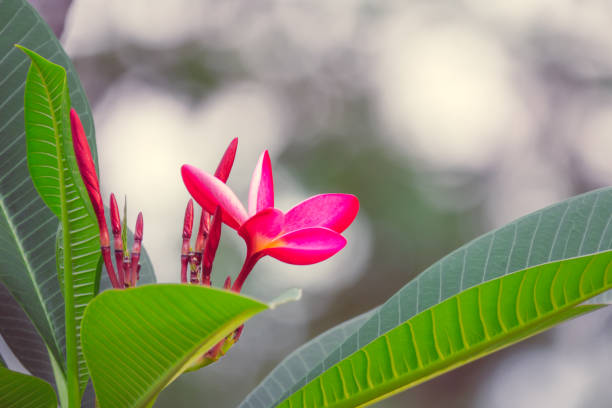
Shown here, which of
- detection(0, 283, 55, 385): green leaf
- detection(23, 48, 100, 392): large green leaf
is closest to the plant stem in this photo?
detection(23, 48, 100, 392): large green leaf

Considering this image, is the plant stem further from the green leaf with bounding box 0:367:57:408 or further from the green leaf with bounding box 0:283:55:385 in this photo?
the green leaf with bounding box 0:283:55:385

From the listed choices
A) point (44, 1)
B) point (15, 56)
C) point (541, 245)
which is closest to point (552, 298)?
point (541, 245)

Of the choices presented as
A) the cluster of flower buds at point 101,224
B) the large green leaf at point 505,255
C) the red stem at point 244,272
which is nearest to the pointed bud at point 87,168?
the cluster of flower buds at point 101,224

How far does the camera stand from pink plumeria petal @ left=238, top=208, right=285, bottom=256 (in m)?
0.45

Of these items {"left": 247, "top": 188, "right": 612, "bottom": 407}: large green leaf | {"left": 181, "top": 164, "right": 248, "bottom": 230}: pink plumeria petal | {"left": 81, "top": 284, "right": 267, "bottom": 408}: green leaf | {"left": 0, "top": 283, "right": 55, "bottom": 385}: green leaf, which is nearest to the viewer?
{"left": 81, "top": 284, "right": 267, "bottom": 408}: green leaf

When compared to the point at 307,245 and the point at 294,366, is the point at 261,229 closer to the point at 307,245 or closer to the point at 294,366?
the point at 307,245

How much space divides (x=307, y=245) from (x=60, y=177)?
0.66 feet

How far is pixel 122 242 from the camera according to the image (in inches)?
18.6

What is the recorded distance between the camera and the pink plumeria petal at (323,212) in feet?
1.61

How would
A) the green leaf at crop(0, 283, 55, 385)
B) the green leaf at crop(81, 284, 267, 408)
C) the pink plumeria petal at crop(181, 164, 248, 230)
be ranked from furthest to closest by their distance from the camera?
the green leaf at crop(0, 283, 55, 385), the pink plumeria petal at crop(181, 164, 248, 230), the green leaf at crop(81, 284, 267, 408)

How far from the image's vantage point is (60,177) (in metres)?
0.48

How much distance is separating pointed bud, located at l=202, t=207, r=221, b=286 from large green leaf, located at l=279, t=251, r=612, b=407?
119 mm

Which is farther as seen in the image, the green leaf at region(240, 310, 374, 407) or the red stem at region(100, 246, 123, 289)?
the green leaf at region(240, 310, 374, 407)

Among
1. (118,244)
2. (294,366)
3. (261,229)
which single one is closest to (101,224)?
(118,244)
